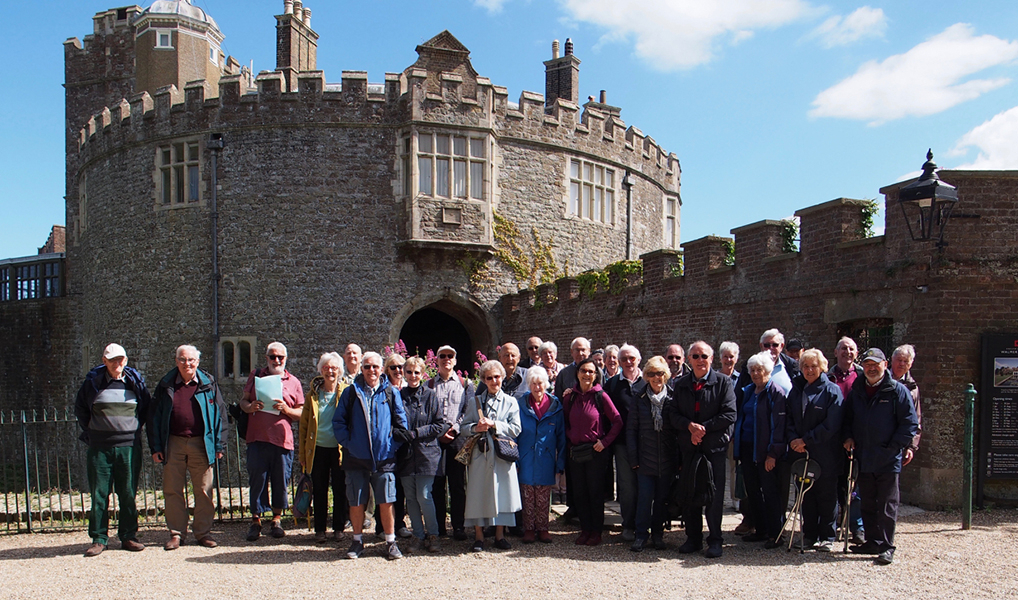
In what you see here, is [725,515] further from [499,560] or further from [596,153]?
[596,153]

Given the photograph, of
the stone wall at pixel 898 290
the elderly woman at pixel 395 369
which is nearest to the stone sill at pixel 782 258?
the stone wall at pixel 898 290

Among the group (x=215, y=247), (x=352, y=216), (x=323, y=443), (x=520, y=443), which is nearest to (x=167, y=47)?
(x=215, y=247)

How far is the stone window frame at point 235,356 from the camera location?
59.3 feet

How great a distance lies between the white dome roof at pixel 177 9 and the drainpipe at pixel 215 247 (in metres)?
6.98

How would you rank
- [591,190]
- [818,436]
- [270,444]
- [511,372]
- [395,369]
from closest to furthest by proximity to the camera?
[818,436] < [395,369] < [270,444] < [511,372] < [591,190]

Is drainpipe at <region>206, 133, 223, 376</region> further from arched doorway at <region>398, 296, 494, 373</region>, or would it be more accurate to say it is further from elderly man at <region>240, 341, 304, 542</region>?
elderly man at <region>240, 341, 304, 542</region>

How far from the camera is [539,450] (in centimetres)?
704

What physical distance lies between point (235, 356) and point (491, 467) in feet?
42.3

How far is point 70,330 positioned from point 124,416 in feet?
64.1

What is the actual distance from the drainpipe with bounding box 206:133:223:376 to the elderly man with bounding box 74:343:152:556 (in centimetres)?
1161

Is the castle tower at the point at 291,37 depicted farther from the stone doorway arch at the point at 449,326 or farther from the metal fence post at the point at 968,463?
the metal fence post at the point at 968,463

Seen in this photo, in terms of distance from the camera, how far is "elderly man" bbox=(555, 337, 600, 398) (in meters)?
7.85

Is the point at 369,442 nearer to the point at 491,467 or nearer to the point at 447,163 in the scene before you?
the point at 491,467

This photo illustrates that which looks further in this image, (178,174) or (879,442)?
(178,174)
